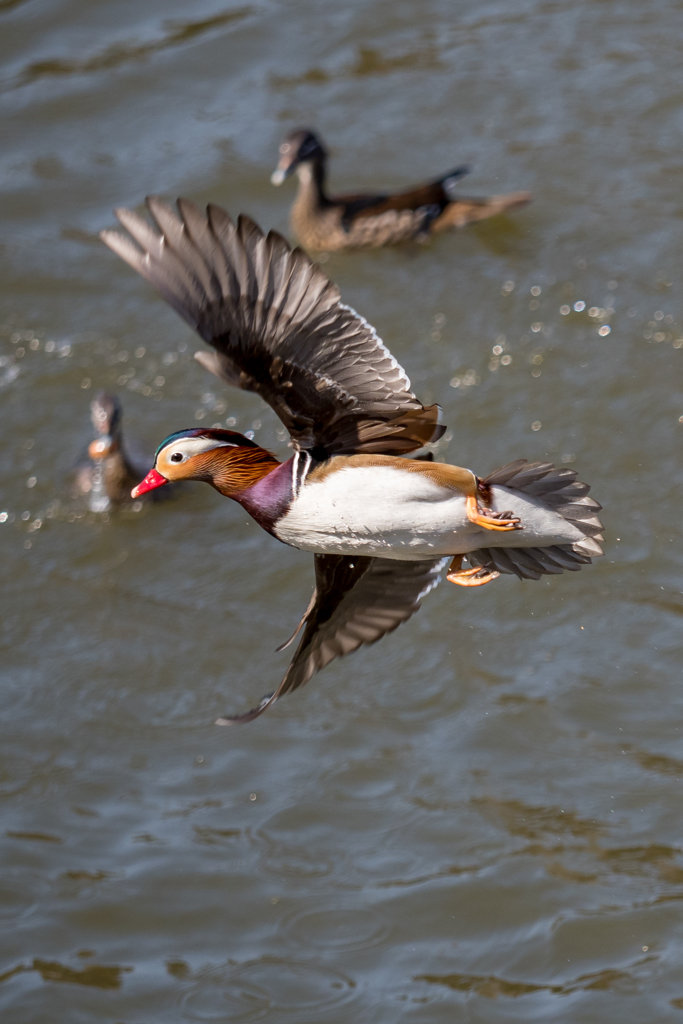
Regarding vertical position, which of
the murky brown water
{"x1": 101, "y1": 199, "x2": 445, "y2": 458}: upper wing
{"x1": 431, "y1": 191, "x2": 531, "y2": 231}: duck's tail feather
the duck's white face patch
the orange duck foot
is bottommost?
the murky brown water

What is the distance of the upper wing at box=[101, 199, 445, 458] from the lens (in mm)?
3178

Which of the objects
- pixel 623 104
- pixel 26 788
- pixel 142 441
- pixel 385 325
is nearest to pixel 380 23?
pixel 623 104

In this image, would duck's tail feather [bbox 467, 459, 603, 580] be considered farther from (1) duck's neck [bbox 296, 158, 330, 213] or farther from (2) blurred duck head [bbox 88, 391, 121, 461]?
(1) duck's neck [bbox 296, 158, 330, 213]

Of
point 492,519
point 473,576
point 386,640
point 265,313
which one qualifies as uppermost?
point 265,313

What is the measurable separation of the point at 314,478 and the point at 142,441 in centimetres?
331

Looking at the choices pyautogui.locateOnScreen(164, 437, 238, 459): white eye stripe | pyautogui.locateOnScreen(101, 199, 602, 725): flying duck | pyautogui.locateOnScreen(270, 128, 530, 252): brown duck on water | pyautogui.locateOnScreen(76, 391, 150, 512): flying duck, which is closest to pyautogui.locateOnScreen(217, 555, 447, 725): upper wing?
pyautogui.locateOnScreen(101, 199, 602, 725): flying duck

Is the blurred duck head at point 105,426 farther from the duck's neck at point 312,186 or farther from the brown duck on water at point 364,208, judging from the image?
the duck's neck at point 312,186

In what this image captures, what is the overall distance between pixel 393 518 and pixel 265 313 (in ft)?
2.33

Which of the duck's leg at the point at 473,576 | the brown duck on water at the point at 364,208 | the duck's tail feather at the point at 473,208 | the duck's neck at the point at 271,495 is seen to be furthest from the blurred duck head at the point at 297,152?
the duck's neck at the point at 271,495

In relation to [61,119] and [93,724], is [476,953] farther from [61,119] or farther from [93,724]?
[61,119]

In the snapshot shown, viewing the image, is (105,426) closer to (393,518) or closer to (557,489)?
(393,518)

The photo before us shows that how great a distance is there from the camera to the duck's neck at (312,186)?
25.6ft

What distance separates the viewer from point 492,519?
12.1 feet

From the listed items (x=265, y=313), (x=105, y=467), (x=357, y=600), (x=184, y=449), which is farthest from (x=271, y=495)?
(x=105, y=467)
